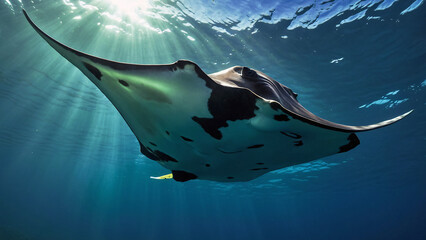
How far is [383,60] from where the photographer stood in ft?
34.0

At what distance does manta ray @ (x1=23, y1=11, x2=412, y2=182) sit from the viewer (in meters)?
1.79

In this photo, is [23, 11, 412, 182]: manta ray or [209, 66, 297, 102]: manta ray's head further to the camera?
[209, 66, 297, 102]: manta ray's head

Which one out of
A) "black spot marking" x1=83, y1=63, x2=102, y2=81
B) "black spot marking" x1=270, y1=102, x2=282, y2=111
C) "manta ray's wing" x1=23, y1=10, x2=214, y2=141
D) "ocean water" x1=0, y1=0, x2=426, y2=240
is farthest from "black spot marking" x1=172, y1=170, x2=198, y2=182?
"ocean water" x1=0, y1=0, x2=426, y2=240

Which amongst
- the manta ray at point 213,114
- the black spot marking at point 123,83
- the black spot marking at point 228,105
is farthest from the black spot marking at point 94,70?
the black spot marking at point 228,105

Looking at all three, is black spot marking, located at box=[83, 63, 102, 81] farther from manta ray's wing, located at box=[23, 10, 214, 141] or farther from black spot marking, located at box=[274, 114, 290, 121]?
black spot marking, located at box=[274, 114, 290, 121]

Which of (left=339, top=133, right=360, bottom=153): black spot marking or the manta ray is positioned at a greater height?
the manta ray

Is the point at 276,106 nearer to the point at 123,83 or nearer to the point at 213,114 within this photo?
the point at 213,114

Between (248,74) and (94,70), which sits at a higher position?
(248,74)

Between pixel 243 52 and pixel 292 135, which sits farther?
pixel 243 52

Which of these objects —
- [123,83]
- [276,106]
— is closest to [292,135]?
[276,106]

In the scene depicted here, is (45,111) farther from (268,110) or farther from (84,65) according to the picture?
(268,110)

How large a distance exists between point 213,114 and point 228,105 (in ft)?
0.63

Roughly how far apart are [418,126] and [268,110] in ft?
66.9

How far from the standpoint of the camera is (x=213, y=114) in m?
2.02
